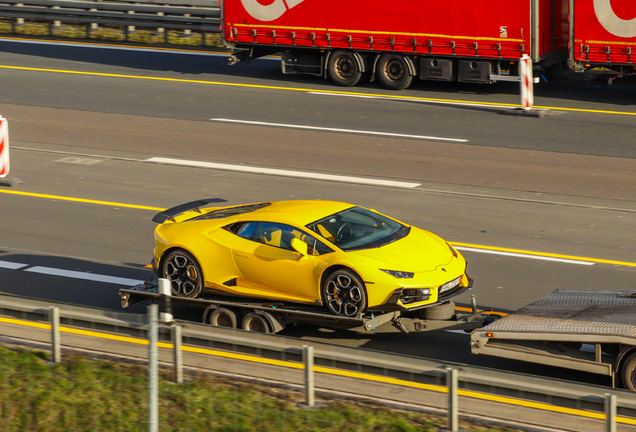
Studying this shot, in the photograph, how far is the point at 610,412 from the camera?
6707 mm

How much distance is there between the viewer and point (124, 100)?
25.6 m

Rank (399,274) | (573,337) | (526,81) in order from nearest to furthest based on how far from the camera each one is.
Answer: (573,337) → (399,274) → (526,81)

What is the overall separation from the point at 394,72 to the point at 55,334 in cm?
1912

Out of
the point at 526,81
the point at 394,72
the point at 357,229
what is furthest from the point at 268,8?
the point at 357,229

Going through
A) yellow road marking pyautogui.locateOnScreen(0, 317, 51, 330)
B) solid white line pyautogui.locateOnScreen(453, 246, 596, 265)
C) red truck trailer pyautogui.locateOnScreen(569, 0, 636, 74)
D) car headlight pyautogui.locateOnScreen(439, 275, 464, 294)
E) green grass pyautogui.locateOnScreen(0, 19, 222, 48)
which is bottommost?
solid white line pyautogui.locateOnScreen(453, 246, 596, 265)

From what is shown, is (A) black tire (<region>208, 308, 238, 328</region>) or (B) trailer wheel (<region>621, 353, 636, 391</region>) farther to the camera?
(A) black tire (<region>208, 308, 238, 328</region>)

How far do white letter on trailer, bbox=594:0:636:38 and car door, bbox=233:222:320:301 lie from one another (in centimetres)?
1617

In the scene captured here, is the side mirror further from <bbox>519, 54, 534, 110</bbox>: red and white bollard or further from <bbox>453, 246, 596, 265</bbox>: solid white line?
<bbox>519, 54, 534, 110</bbox>: red and white bollard

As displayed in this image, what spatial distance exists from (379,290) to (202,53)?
24573mm

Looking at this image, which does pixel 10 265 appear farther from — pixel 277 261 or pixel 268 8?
pixel 268 8

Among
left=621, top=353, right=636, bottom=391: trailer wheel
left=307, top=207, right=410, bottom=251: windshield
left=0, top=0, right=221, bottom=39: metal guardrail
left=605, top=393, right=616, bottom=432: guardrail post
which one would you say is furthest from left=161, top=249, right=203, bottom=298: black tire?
left=0, top=0, right=221, bottom=39: metal guardrail

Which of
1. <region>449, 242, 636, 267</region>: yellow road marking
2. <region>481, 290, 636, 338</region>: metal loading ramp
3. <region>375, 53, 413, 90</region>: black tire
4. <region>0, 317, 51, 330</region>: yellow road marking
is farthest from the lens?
<region>375, 53, 413, 90</region>: black tire

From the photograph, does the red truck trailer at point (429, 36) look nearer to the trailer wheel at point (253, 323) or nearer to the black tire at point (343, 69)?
the black tire at point (343, 69)

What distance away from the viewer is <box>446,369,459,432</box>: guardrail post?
727 cm
